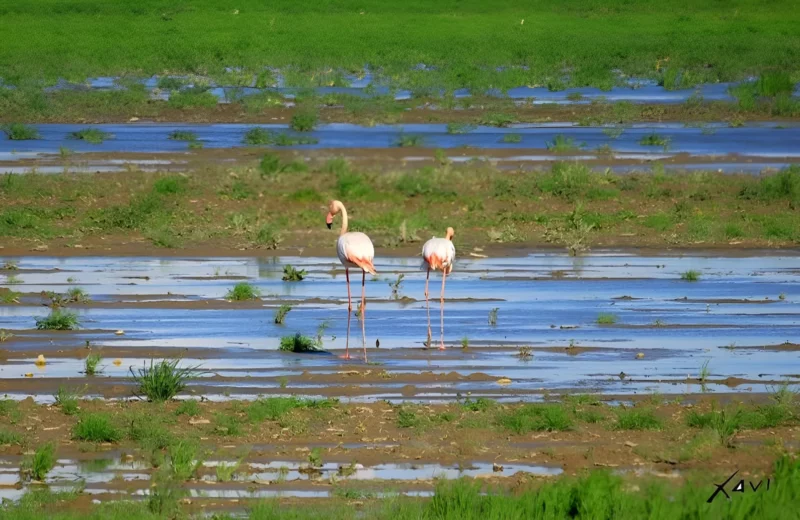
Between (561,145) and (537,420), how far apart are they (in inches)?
908

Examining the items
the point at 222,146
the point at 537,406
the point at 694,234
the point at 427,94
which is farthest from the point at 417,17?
the point at 537,406

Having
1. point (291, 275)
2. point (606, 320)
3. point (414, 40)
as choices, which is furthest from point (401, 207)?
point (414, 40)

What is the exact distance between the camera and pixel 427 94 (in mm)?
46969

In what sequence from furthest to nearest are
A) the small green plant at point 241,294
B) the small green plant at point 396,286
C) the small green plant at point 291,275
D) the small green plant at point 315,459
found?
the small green plant at point 291,275, the small green plant at point 396,286, the small green plant at point 241,294, the small green plant at point 315,459

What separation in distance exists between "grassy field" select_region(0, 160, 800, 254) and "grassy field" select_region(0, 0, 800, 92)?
845 inches

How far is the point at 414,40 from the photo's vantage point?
63812 millimetres

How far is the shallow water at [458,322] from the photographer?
13.9 meters

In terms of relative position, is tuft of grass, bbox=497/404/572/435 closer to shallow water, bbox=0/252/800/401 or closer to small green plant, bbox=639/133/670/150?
shallow water, bbox=0/252/800/401

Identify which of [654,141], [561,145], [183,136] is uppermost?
[183,136]

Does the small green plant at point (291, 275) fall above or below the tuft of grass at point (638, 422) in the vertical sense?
above

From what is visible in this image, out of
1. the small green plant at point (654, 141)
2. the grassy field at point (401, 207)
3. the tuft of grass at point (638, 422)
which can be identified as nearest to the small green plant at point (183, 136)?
the grassy field at point (401, 207)

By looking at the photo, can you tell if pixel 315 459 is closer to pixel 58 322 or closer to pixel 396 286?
pixel 58 322

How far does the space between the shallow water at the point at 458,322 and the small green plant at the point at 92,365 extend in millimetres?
151

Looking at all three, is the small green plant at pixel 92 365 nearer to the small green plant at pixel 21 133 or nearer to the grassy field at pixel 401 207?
the grassy field at pixel 401 207
